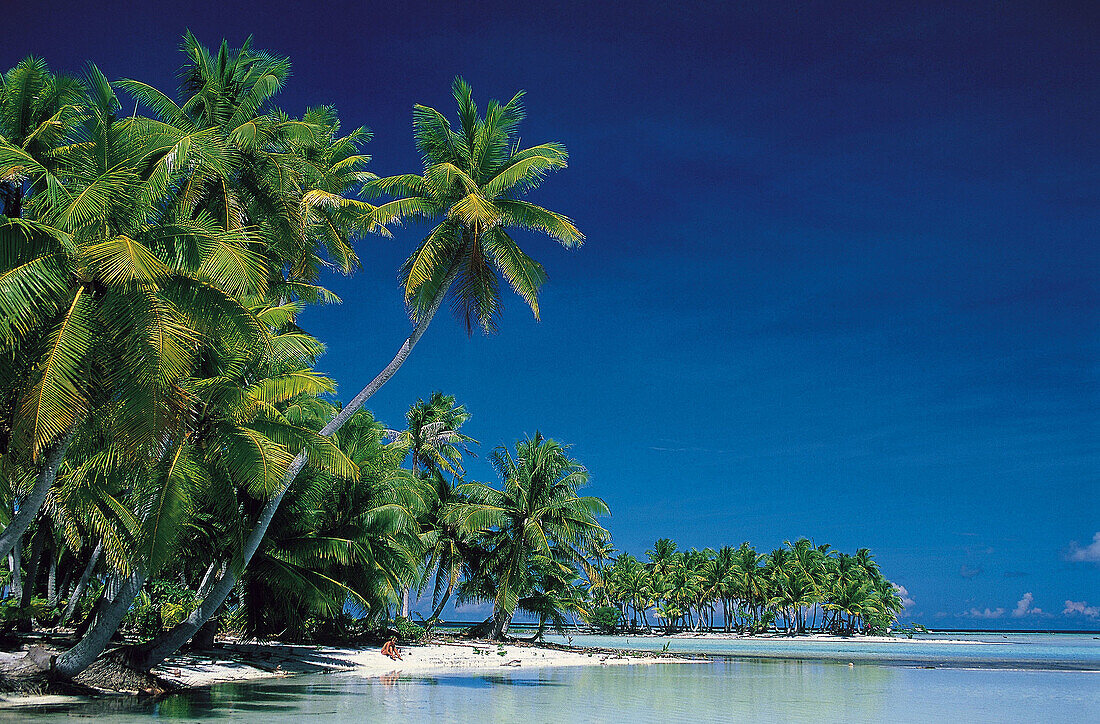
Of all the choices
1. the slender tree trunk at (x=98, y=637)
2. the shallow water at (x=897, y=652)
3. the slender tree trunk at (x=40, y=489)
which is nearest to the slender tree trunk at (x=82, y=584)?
the slender tree trunk at (x=98, y=637)

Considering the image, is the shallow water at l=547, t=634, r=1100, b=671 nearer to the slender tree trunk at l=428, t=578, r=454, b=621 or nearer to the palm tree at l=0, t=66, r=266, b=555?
the slender tree trunk at l=428, t=578, r=454, b=621

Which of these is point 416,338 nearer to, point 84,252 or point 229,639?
point 84,252

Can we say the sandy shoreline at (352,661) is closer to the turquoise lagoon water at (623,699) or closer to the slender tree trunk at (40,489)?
the turquoise lagoon water at (623,699)

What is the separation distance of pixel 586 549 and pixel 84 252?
97.3 feet

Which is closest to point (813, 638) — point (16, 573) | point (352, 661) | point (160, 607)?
point (352, 661)

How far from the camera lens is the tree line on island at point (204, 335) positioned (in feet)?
36.1

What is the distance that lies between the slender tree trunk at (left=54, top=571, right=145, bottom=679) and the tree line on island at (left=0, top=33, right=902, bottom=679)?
0.14 ft

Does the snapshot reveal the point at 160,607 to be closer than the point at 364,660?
Yes

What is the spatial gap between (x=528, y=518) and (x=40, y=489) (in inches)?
1018

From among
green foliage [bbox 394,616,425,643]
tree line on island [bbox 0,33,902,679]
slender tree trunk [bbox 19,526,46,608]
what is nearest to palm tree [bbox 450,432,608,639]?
green foliage [bbox 394,616,425,643]

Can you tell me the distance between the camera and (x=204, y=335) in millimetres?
12344

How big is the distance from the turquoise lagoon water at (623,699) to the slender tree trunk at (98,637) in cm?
102

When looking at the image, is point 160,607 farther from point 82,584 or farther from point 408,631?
point 408,631

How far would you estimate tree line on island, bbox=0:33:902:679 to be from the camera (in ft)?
36.1
